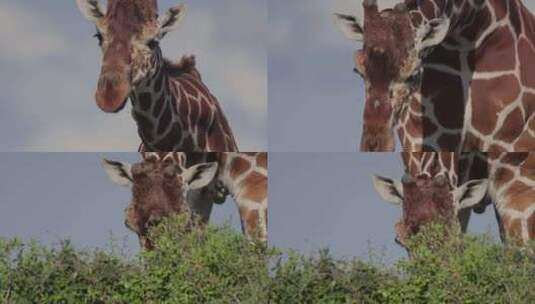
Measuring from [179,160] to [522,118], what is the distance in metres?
3.08

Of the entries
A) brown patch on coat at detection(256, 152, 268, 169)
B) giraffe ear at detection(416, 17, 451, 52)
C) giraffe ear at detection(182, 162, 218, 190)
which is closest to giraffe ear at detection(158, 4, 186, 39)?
giraffe ear at detection(182, 162, 218, 190)

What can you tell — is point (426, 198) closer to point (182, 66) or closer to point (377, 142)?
point (377, 142)

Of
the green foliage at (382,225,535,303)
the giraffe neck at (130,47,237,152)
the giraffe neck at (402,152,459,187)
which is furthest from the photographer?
the giraffe neck at (130,47,237,152)

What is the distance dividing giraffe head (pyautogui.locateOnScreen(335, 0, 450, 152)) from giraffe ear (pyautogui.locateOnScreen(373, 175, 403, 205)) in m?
0.53

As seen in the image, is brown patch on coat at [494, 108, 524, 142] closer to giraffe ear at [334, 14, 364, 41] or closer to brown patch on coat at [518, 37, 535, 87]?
brown patch on coat at [518, 37, 535, 87]

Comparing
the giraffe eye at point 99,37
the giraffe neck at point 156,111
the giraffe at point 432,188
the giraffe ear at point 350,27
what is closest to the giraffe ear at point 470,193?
the giraffe at point 432,188

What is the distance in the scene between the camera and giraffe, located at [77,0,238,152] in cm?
1104

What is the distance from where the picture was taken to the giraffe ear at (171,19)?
11392 mm

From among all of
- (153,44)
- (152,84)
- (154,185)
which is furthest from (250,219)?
(153,44)

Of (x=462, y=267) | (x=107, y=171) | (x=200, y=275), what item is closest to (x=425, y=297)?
(x=462, y=267)

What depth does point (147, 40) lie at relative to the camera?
36.8 feet

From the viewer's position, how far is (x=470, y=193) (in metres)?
11.2

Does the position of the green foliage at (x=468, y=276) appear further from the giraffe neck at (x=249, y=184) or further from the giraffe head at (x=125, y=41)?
the giraffe head at (x=125, y=41)

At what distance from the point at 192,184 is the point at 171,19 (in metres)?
1.51
